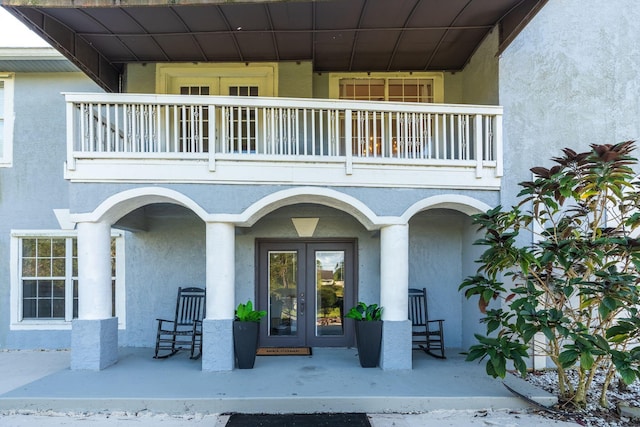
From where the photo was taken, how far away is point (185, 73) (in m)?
8.70

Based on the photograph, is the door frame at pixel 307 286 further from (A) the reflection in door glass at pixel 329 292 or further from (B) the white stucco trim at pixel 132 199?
(B) the white stucco trim at pixel 132 199

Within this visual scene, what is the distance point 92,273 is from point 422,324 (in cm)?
574

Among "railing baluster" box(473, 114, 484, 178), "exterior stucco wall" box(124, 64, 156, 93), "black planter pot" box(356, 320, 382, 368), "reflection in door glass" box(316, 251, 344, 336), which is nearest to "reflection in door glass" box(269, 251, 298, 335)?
"reflection in door glass" box(316, 251, 344, 336)

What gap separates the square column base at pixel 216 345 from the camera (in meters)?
6.43

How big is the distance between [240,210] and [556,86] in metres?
5.66

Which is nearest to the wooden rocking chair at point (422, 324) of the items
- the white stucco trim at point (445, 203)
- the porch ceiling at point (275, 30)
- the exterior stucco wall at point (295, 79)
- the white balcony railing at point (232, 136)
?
the white stucco trim at point (445, 203)

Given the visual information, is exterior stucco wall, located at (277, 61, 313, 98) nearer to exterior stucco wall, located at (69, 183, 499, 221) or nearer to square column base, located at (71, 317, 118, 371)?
exterior stucco wall, located at (69, 183, 499, 221)

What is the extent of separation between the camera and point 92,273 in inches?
257

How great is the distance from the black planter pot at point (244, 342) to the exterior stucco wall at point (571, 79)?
5173 millimetres

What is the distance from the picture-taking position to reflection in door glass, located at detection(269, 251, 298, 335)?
27.8 feet

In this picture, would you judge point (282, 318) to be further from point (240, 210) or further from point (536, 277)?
point (536, 277)

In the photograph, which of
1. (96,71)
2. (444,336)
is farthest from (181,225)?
(444,336)

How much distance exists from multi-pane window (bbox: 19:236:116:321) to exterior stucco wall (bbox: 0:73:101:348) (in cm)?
28

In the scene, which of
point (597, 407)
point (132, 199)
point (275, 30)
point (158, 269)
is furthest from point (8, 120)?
point (597, 407)
